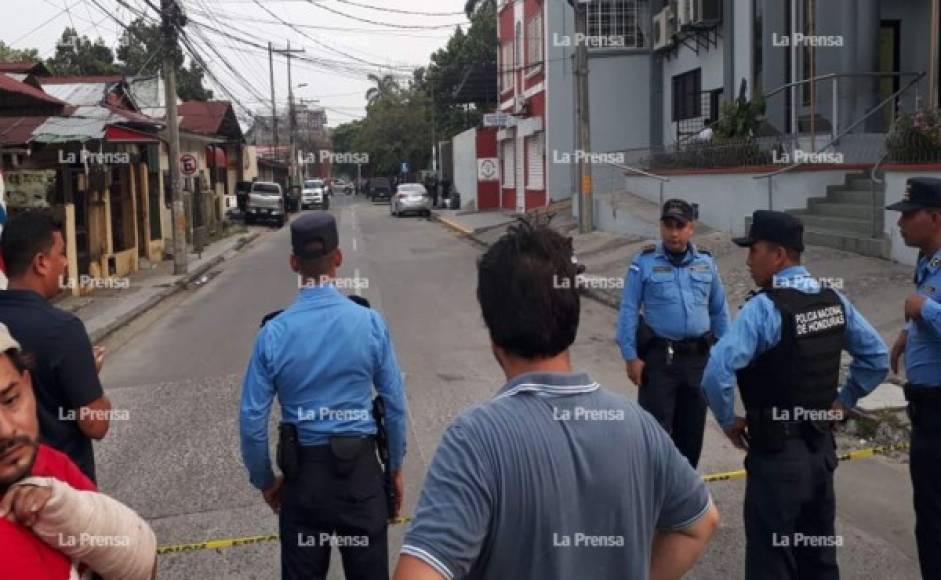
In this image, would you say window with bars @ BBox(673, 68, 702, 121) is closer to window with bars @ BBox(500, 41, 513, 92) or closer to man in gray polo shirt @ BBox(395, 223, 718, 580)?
window with bars @ BBox(500, 41, 513, 92)

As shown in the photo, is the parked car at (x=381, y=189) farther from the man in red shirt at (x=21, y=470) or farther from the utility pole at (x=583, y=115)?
the man in red shirt at (x=21, y=470)

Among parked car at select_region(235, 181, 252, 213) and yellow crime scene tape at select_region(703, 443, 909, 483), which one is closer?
yellow crime scene tape at select_region(703, 443, 909, 483)

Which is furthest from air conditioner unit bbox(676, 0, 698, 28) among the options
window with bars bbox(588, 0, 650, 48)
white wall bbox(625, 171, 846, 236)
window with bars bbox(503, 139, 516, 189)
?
window with bars bbox(503, 139, 516, 189)

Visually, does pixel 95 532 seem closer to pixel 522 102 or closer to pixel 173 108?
pixel 173 108

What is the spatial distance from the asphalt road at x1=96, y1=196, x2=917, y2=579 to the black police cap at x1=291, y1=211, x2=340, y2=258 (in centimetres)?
70

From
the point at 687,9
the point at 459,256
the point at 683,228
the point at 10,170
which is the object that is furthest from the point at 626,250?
the point at 683,228

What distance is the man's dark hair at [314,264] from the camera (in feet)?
12.1

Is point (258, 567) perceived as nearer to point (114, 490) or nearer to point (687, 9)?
point (114, 490)

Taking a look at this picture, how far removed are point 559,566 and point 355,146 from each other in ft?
267

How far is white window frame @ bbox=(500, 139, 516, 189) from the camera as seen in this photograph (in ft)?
127

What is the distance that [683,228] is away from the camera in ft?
18.9

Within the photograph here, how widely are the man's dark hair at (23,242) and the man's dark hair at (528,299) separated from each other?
2.27 meters

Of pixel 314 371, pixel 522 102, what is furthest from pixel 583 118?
pixel 314 371

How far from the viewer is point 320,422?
3596mm
